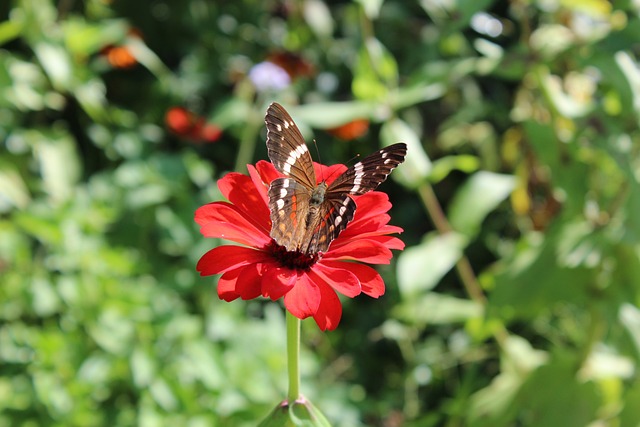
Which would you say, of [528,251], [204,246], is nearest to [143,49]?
[204,246]

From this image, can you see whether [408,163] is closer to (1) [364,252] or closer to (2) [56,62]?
(1) [364,252]

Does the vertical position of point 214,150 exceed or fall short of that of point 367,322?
it exceeds it

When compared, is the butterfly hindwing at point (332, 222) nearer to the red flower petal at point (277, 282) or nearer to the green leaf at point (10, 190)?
the red flower petal at point (277, 282)

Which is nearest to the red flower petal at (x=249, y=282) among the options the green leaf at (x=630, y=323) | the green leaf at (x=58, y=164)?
the green leaf at (x=630, y=323)

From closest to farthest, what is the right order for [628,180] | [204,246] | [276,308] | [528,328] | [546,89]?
Answer: 1. [628,180]
2. [546,89]
3. [204,246]
4. [276,308]
5. [528,328]

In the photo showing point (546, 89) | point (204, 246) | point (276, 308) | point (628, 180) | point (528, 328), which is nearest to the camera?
point (628, 180)

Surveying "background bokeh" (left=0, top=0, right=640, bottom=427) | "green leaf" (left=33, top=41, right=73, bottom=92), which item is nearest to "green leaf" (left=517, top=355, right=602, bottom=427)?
"background bokeh" (left=0, top=0, right=640, bottom=427)

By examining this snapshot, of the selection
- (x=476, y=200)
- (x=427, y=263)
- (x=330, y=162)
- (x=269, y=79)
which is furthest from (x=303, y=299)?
(x=330, y=162)

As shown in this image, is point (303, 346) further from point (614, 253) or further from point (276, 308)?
point (614, 253)
